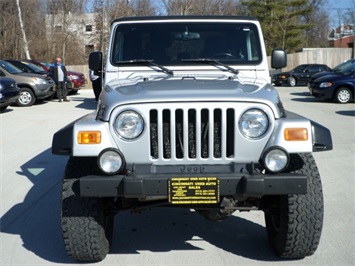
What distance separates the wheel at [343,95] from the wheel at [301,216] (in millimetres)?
13818

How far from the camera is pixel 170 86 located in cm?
412

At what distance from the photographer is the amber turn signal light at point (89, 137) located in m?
3.74

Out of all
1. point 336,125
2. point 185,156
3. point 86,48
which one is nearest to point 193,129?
point 185,156

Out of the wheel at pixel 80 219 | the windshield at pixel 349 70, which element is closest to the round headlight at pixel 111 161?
the wheel at pixel 80 219

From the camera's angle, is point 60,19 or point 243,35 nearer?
point 243,35

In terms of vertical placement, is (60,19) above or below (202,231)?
above

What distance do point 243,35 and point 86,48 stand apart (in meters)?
39.9

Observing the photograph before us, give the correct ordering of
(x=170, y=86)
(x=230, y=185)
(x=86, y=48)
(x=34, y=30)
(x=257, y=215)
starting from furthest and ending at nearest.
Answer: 1. (x=86, y=48)
2. (x=34, y=30)
3. (x=257, y=215)
4. (x=170, y=86)
5. (x=230, y=185)

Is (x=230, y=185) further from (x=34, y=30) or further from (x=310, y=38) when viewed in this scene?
(x=310, y=38)

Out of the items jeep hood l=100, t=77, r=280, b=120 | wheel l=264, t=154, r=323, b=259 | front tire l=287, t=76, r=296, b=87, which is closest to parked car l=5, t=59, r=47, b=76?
front tire l=287, t=76, r=296, b=87

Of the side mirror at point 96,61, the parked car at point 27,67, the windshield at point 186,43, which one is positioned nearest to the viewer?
the windshield at point 186,43

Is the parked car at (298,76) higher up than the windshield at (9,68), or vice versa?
the windshield at (9,68)

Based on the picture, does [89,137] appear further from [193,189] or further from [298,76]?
[298,76]

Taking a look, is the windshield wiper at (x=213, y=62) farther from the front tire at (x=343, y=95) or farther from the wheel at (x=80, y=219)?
the front tire at (x=343, y=95)
